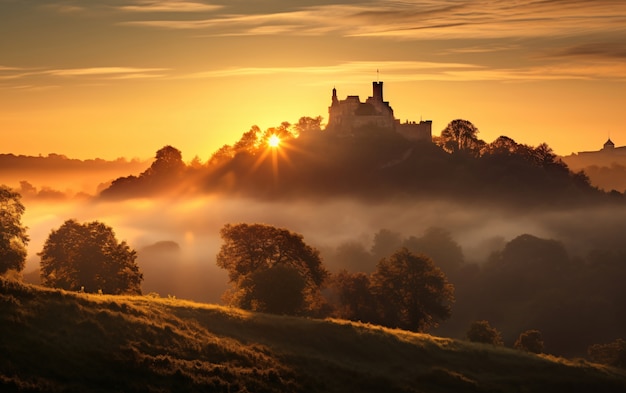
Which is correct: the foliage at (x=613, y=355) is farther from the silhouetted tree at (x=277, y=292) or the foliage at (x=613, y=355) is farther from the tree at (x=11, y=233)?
the tree at (x=11, y=233)

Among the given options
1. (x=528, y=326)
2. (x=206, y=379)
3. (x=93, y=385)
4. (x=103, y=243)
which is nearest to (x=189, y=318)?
(x=206, y=379)

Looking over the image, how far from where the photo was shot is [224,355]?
69000 mm

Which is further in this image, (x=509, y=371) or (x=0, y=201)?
(x=0, y=201)

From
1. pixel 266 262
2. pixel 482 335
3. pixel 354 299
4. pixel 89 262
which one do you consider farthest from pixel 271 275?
pixel 354 299

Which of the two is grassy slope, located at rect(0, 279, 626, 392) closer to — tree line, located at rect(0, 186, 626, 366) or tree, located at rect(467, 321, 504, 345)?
tree line, located at rect(0, 186, 626, 366)

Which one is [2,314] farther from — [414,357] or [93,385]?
[414,357]

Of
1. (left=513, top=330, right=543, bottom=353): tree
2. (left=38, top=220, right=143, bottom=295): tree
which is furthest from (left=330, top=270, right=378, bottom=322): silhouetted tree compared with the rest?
(left=38, top=220, right=143, bottom=295): tree

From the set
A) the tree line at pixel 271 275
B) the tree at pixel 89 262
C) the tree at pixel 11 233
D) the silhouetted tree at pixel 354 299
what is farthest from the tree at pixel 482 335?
the tree at pixel 11 233

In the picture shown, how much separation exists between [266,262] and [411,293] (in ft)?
64.4

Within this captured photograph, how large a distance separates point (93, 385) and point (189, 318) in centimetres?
2009

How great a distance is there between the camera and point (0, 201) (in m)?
113

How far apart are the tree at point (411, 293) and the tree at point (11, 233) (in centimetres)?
4389

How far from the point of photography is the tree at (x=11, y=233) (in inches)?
4218

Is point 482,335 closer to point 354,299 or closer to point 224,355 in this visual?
point 354,299
